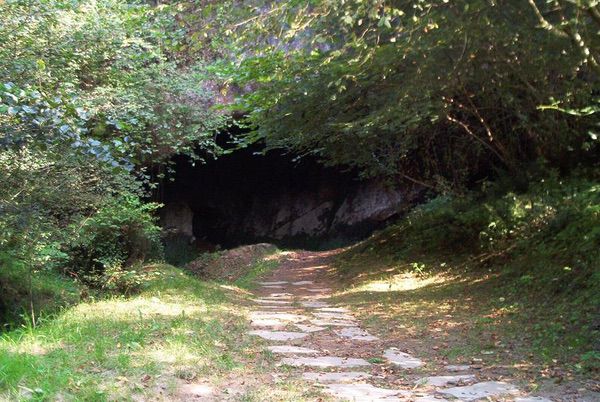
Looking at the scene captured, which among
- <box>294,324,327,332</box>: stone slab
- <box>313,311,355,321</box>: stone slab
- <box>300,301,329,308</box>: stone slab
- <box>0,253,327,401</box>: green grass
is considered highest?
<box>0,253,327,401</box>: green grass

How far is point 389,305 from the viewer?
7.70 m

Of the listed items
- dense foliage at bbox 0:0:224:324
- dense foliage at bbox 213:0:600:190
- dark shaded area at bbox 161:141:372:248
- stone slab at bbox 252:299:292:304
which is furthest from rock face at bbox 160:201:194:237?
stone slab at bbox 252:299:292:304

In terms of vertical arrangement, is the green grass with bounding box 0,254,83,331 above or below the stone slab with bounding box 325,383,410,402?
above

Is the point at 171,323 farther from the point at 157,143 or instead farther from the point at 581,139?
the point at 581,139

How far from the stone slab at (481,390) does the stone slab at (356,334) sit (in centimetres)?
182

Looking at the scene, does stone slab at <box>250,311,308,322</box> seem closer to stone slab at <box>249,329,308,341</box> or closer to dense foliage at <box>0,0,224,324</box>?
stone slab at <box>249,329,308,341</box>

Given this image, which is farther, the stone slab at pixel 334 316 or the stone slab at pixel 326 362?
the stone slab at pixel 334 316

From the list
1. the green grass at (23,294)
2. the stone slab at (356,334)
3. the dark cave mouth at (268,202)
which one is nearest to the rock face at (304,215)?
the dark cave mouth at (268,202)

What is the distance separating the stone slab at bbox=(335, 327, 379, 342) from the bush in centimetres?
347

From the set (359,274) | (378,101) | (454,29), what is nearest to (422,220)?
(359,274)

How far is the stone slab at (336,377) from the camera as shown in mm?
4157

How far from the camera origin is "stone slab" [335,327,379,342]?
5816 mm

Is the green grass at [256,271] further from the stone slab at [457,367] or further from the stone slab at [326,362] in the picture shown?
the stone slab at [457,367]

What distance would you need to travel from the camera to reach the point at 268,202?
23438 mm
